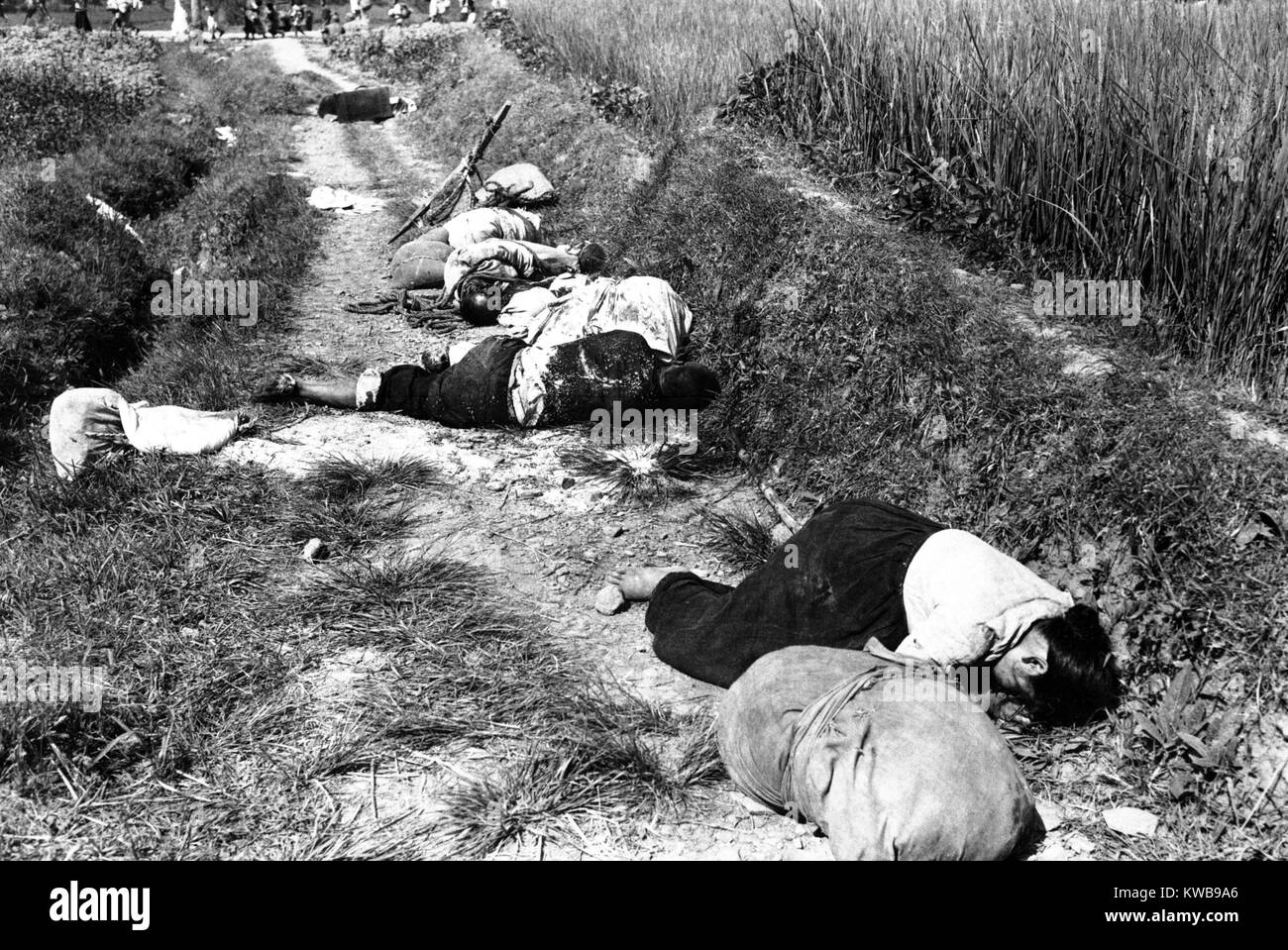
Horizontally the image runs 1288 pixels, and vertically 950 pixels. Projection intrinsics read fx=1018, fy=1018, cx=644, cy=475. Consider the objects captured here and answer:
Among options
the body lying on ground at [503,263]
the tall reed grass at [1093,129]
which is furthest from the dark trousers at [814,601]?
the body lying on ground at [503,263]

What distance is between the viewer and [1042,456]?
12.6 feet

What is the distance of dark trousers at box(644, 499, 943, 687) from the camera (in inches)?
125

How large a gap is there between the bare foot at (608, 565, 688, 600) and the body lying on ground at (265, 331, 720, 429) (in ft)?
4.67

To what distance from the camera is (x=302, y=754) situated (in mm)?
3074

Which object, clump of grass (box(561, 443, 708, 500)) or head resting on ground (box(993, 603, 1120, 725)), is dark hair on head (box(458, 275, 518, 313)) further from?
head resting on ground (box(993, 603, 1120, 725))

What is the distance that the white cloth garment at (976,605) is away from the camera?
9.45 ft

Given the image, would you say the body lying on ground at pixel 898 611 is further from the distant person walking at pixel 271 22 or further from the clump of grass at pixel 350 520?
the distant person walking at pixel 271 22

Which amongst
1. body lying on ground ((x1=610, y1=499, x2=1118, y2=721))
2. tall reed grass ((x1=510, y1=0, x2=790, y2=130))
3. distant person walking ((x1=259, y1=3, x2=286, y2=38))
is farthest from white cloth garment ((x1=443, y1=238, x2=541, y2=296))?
distant person walking ((x1=259, y1=3, x2=286, y2=38))

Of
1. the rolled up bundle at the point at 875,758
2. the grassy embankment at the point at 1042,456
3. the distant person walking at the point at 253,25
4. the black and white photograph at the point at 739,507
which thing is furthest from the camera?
the distant person walking at the point at 253,25

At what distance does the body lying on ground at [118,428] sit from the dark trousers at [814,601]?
264 cm

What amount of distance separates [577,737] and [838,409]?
2.26 meters

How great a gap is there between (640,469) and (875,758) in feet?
8.21

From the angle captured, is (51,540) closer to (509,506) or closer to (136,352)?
(509,506)
